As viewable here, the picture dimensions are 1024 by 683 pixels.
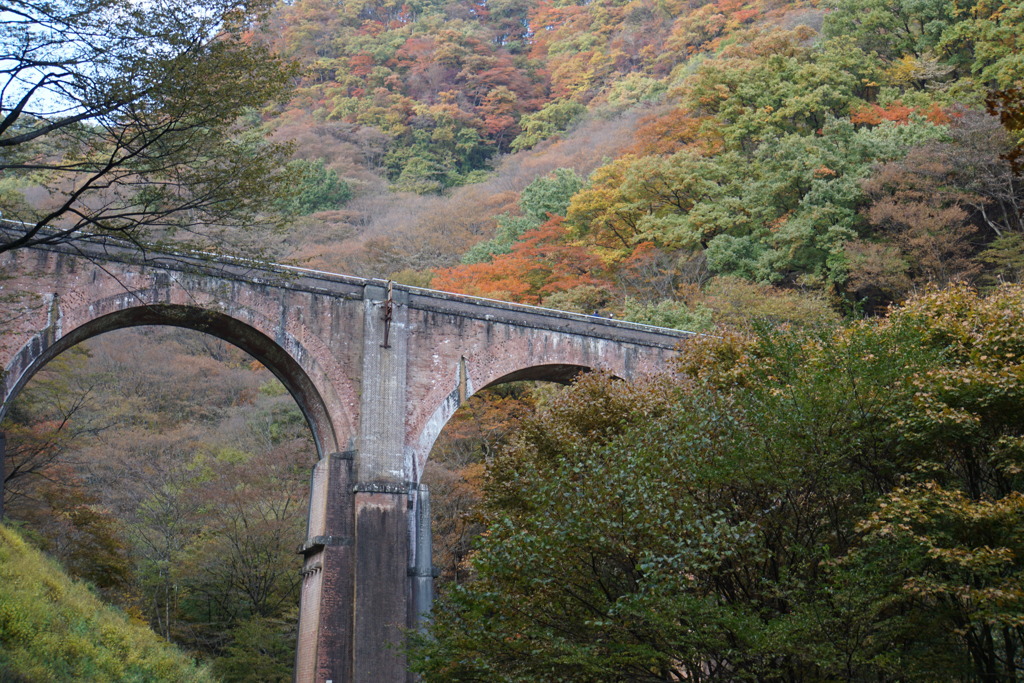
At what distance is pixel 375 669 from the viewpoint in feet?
46.9

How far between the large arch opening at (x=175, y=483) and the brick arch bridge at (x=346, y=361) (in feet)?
0.62

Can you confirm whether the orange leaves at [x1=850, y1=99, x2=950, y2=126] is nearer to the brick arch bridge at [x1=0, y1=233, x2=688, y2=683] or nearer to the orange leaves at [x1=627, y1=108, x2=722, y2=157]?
the orange leaves at [x1=627, y1=108, x2=722, y2=157]

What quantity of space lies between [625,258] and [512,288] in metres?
3.35

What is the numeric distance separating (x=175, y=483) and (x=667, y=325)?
40.3ft

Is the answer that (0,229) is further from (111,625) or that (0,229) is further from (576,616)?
(576,616)

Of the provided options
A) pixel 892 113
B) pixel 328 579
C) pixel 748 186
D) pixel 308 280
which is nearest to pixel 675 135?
pixel 748 186

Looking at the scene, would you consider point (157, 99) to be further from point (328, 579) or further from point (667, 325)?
point (667, 325)

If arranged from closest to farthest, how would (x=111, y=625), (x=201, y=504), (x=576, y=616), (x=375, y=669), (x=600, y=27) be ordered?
(x=576, y=616) → (x=111, y=625) → (x=375, y=669) → (x=201, y=504) → (x=600, y=27)

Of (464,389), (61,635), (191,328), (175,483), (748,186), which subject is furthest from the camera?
(748,186)

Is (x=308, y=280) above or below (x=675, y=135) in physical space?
below

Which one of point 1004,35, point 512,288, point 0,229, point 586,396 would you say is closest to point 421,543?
point 586,396

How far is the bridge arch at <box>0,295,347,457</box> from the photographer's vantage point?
13477 mm

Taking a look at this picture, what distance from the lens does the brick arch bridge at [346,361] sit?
14.0m

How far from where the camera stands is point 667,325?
71.0 feet
